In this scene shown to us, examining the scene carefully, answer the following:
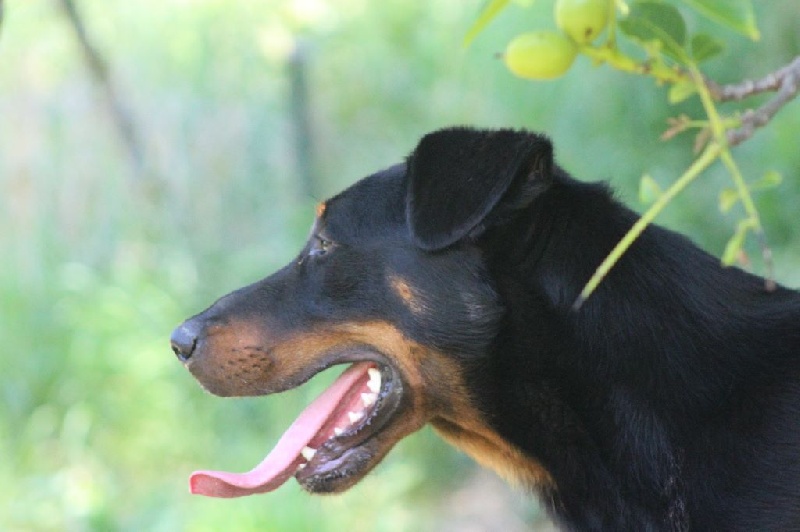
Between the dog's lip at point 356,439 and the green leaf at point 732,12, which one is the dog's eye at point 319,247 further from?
the green leaf at point 732,12

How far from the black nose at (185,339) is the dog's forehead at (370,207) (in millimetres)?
428

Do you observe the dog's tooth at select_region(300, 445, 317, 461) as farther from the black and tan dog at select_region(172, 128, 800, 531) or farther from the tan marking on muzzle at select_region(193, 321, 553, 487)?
the tan marking on muzzle at select_region(193, 321, 553, 487)

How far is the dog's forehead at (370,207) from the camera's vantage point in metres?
2.71

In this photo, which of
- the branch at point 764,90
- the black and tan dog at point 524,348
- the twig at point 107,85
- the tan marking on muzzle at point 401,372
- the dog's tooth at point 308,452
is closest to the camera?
the branch at point 764,90

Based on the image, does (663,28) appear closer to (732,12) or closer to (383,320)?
(732,12)

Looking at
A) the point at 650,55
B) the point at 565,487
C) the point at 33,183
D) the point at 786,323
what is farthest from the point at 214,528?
the point at 33,183

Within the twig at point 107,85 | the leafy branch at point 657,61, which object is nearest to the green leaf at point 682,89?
the leafy branch at point 657,61

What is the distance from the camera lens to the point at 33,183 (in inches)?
325

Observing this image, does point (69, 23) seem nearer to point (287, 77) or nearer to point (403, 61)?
point (287, 77)

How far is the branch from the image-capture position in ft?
6.46

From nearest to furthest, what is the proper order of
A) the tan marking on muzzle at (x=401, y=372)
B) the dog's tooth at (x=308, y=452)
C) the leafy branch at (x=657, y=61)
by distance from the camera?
the leafy branch at (x=657, y=61) < the tan marking on muzzle at (x=401, y=372) < the dog's tooth at (x=308, y=452)

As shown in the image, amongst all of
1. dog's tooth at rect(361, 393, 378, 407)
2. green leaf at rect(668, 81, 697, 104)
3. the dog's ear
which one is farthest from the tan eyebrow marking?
green leaf at rect(668, 81, 697, 104)

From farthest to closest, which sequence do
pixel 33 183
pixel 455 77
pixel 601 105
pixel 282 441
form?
pixel 33 183
pixel 455 77
pixel 601 105
pixel 282 441

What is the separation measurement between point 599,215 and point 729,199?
0.52 m
